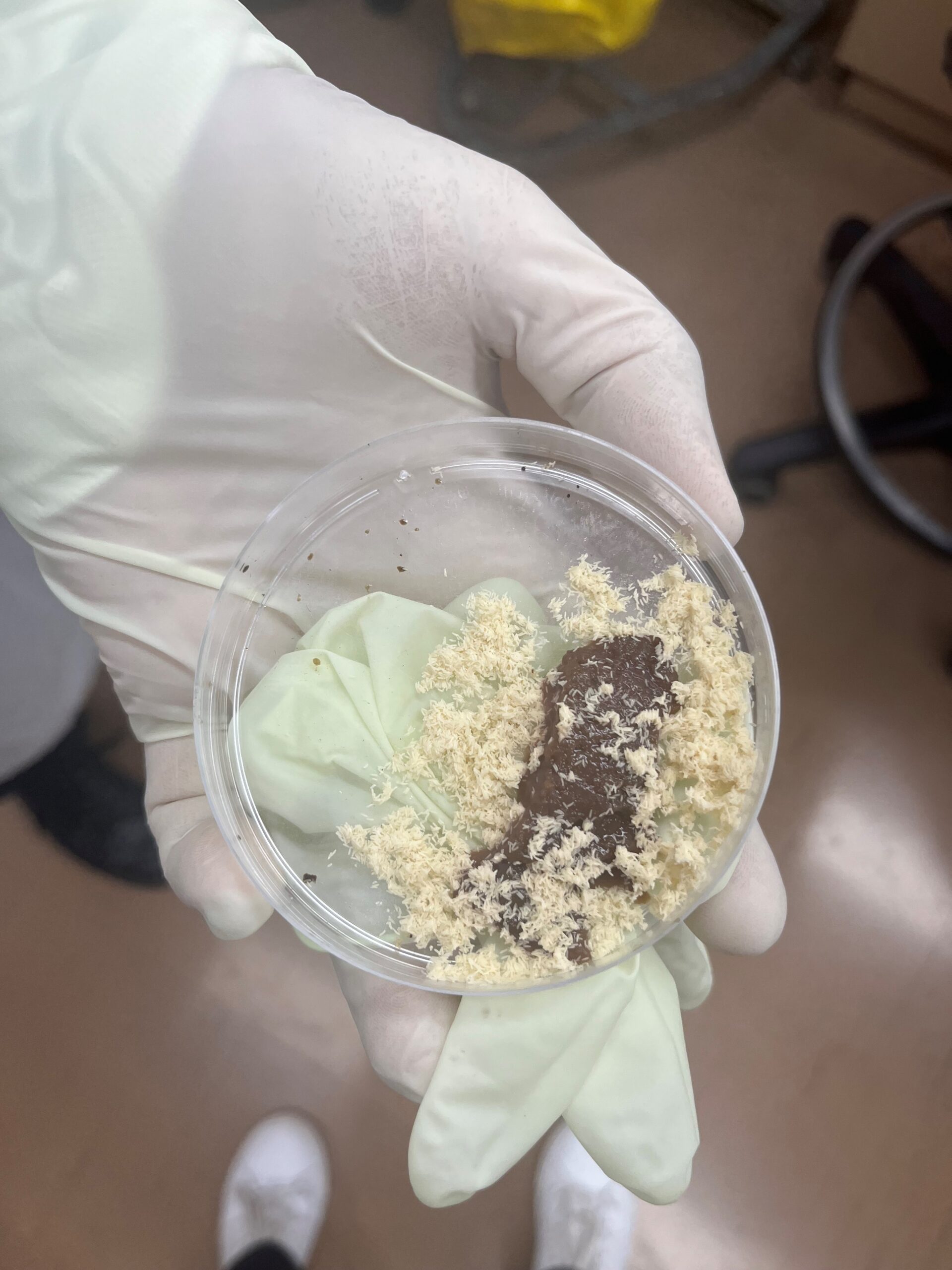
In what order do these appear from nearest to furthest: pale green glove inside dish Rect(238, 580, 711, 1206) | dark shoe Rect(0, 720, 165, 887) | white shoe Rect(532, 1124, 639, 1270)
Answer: pale green glove inside dish Rect(238, 580, 711, 1206) → white shoe Rect(532, 1124, 639, 1270) → dark shoe Rect(0, 720, 165, 887)

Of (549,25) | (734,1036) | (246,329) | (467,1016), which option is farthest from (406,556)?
(549,25)

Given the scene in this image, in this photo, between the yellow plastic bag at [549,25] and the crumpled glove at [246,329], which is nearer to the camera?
the crumpled glove at [246,329]

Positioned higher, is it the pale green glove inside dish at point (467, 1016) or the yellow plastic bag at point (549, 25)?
the yellow plastic bag at point (549, 25)

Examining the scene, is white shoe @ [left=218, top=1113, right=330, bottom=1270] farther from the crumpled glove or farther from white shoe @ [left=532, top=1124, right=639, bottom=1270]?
the crumpled glove

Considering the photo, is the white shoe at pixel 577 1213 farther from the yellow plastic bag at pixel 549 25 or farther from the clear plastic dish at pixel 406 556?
the yellow plastic bag at pixel 549 25

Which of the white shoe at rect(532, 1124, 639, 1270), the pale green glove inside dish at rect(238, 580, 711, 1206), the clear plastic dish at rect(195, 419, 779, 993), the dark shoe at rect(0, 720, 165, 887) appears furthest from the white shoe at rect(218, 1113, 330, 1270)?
the clear plastic dish at rect(195, 419, 779, 993)

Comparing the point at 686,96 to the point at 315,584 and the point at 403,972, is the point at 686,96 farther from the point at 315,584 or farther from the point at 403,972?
the point at 403,972

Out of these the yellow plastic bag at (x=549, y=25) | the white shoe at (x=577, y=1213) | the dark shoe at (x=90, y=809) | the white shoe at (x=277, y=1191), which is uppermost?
the yellow plastic bag at (x=549, y=25)

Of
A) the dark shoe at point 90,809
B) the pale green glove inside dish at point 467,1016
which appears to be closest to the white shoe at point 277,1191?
the dark shoe at point 90,809
